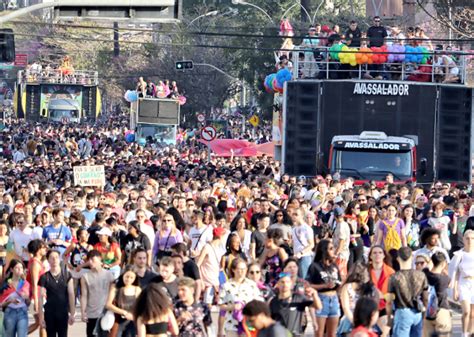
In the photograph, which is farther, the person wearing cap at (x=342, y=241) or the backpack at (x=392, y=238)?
the backpack at (x=392, y=238)

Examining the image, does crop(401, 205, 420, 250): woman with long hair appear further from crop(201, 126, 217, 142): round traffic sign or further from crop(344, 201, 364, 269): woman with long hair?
crop(201, 126, 217, 142): round traffic sign

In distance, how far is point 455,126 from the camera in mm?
33656

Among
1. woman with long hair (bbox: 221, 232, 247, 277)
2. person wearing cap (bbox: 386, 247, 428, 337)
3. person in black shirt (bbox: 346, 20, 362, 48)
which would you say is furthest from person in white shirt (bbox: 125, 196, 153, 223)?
person in black shirt (bbox: 346, 20, 362, 48)

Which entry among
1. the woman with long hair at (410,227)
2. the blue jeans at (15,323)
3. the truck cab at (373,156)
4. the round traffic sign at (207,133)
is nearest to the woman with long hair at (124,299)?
the blue jeans at (15,323)

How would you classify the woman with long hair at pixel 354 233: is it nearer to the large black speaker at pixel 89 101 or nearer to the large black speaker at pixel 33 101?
the large black speaker at pixel 33 101

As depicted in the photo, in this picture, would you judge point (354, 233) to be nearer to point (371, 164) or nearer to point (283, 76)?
point (371, 164)

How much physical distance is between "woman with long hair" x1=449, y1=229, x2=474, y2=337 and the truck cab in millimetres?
15304

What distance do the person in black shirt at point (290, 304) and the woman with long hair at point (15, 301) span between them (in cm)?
280

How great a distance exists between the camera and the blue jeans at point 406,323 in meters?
15.4

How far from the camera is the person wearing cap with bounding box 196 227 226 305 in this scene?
731 inches

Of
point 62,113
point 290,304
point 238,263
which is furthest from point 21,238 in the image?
point 62,113

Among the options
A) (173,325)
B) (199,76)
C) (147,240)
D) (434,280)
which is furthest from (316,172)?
(199,76)

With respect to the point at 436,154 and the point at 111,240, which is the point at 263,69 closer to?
the point at 436,154

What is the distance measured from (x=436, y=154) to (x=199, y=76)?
57.1 m
